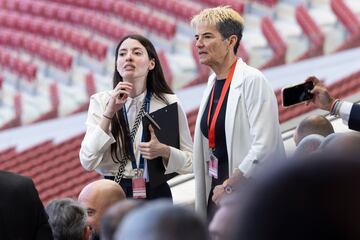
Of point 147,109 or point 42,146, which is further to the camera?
point 42,146

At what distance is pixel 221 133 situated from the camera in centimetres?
238

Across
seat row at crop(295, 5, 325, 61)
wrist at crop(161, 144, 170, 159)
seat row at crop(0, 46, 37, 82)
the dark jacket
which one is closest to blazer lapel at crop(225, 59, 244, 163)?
wrist at crop(161, 144, 170, 159)

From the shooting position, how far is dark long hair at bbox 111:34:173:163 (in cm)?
261

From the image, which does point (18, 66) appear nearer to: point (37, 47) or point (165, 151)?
point (37, 47)

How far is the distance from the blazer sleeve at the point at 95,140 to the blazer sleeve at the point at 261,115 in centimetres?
46

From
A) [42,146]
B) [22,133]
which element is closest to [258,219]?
[42,146]

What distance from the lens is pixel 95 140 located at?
2.53 metres

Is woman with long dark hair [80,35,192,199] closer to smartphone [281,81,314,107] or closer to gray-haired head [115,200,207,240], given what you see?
smartphone [281,81,314,107]

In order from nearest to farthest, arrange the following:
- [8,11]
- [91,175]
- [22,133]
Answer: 1. [91,175]
2. [22,133]
3. [8,11]

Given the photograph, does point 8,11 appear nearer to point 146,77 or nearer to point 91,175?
point 91,175

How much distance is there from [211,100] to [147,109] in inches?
11.2

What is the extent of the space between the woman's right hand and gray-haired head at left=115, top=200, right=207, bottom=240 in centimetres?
206

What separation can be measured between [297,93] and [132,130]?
63 centimetres

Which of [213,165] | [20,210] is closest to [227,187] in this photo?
[213,165]
